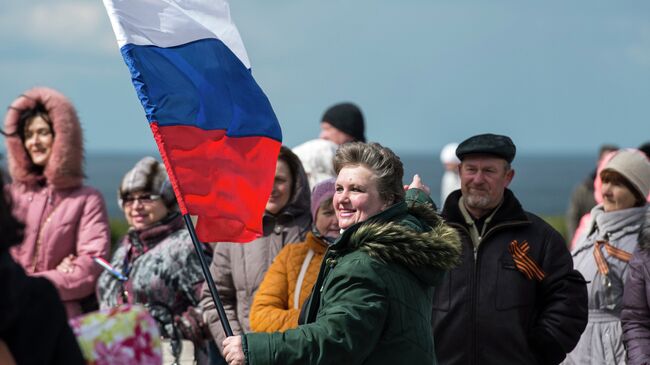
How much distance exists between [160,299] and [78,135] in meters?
1.27

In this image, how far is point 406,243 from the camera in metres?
5.00

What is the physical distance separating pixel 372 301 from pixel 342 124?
550 centimetres

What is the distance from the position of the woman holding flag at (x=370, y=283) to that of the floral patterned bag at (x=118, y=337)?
103cm

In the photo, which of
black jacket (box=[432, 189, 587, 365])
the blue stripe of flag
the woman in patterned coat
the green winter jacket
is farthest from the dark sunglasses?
the green winter jacket

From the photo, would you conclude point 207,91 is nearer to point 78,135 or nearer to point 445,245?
point 445,245

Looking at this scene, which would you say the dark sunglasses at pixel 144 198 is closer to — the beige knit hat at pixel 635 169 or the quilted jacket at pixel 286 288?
the quilted jacket at pixel 286 288

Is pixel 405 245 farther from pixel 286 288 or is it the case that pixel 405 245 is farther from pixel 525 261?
pixel 286 288

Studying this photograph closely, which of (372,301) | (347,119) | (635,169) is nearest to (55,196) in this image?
(347,119)

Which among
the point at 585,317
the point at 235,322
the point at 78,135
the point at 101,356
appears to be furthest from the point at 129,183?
the point at 101,356

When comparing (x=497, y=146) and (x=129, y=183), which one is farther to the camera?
(x=129, y=183)

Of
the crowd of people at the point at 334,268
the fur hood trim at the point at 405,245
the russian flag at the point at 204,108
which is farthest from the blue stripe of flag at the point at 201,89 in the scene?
the fur hood trim at the point at 405,245

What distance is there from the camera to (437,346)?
6.42 meters

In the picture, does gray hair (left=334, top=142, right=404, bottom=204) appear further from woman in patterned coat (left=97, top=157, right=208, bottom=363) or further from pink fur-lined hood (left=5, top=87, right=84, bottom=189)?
pink fur-lined hood (left=5, top=87, right=84, bottom=189)

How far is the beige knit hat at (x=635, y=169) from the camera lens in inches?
295
